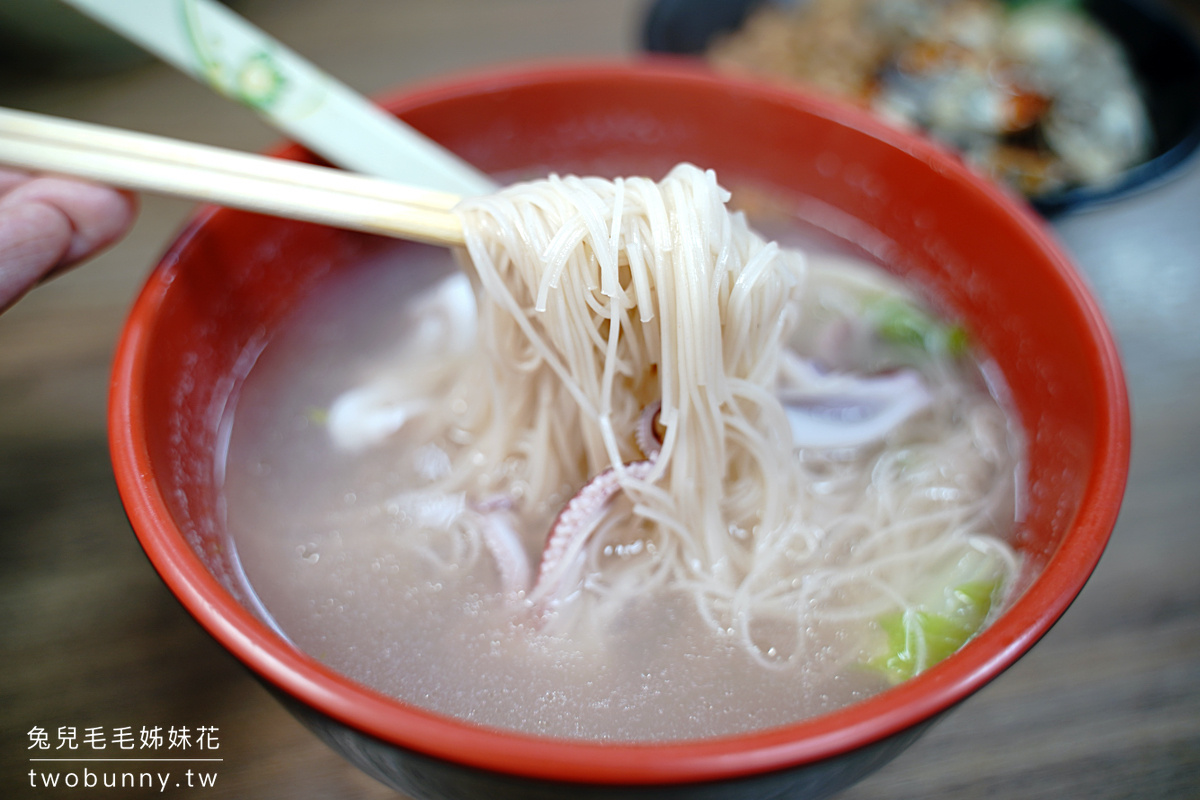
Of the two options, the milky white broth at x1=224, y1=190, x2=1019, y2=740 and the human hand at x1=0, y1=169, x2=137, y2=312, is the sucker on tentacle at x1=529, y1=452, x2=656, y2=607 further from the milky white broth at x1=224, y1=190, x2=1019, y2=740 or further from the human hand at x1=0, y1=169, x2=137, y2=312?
the human hand at x1=0, y1=169, x2=137, y2=312

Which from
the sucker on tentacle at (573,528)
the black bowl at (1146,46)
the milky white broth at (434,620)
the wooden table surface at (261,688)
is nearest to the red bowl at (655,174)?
the milky white broth at (434,620)

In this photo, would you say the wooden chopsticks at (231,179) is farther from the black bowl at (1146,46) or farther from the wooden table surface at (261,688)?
the black bowl at (1146,46)

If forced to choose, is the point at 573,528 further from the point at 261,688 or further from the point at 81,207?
the point at 81,207

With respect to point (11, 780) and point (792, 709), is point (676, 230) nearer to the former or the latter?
A: point (792, 709)

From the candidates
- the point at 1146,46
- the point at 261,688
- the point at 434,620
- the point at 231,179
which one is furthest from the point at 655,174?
the point at 1146,46

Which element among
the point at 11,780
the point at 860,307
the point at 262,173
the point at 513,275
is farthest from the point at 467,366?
the point at 11,780
